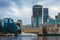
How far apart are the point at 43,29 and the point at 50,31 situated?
5.45m

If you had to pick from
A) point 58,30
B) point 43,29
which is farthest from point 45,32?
point 58,30

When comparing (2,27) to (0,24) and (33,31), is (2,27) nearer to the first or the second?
(0,24)

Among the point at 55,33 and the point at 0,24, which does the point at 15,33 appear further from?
the point at 55,33

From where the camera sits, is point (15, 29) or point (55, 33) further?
point (55, 33)

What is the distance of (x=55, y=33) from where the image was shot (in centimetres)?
15562

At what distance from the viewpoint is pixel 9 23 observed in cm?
14388

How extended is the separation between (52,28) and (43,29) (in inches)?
394

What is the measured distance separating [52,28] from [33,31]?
18012 millimetres

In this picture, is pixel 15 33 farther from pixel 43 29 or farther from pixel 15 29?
pixel 43 29

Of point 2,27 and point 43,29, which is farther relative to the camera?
point 43,29

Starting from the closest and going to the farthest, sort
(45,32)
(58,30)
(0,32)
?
1. (0,32)
2. (45,32)
3. (58,30)

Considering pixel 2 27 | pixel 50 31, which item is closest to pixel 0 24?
pixel 2 27

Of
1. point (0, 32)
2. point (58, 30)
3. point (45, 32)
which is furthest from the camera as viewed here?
point (58, 30)

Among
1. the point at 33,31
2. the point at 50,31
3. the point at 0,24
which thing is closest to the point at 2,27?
the point at 0,24
